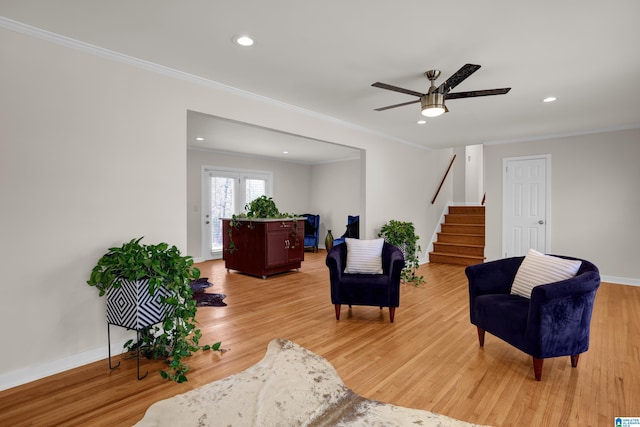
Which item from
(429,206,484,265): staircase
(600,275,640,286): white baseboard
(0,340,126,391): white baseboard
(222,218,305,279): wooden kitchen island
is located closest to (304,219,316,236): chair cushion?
(222,218,305,279): wooden kitchen island

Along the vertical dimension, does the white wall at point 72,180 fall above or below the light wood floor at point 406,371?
above

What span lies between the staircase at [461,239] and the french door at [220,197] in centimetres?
456

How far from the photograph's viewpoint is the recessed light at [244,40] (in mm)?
2445

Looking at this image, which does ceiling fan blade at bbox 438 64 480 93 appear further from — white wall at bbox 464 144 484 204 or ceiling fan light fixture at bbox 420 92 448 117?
white wall at bbox 464 144 484 204

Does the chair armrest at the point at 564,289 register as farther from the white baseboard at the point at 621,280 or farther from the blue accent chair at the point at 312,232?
the blue accent chair at the point at 312,232

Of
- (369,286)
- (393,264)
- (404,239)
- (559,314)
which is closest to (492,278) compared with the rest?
(559,314)

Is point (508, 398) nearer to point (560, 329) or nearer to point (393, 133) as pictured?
point (560, 329)

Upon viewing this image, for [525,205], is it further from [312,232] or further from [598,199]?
[312,232]

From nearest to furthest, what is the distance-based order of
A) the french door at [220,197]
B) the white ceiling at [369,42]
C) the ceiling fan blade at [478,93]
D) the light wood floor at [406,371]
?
1. the light wood floor at [406,371]
2. the white ceiling at [369,42]
3. the ceiling fan blade at [478,93]
4. the french door at [220,197]

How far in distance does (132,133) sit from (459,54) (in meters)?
2.75

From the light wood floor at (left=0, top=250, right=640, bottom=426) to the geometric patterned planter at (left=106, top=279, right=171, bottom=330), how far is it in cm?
39

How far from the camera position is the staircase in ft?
22.0

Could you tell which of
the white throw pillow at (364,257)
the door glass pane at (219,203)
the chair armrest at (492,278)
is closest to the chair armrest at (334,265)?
the white throw pillow at (364,257)

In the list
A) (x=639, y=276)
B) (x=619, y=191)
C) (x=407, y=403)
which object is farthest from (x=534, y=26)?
(x=639, y=276)
